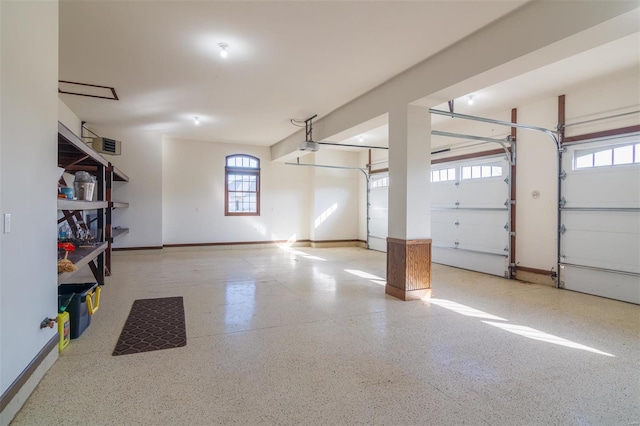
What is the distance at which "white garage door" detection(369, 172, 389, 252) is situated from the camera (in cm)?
962

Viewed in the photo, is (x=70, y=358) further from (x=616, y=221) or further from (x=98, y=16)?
(x=616, y=221)

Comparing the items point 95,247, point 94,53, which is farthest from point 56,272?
point 94,53

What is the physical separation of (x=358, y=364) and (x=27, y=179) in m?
2.72

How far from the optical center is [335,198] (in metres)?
10.6

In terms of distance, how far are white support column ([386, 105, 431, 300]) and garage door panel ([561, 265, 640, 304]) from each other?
8.13 feet

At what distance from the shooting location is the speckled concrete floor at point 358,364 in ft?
6.86

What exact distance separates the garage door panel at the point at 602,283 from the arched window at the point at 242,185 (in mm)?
7601

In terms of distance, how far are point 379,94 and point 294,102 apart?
157cm

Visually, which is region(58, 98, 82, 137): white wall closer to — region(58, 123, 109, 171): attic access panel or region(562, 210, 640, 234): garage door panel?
region(58, 123, 109, 171): attic access panel

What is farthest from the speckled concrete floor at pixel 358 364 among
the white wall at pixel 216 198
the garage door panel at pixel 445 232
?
the white wall at pixel 216 198

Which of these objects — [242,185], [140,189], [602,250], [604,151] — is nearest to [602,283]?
[602,250]

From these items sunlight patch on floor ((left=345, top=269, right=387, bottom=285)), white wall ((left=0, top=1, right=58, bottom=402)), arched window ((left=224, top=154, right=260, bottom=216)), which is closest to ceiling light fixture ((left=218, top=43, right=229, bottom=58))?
white wall ((left=0, top=1, right=58, bottom=402))

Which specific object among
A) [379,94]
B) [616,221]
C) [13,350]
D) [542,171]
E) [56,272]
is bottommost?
[13,350]

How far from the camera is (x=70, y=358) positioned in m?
2.78
